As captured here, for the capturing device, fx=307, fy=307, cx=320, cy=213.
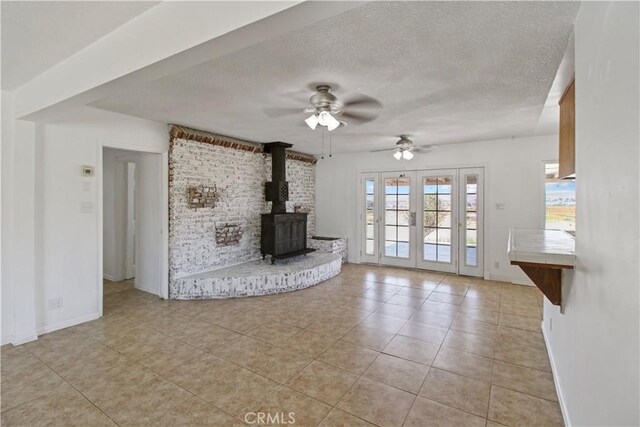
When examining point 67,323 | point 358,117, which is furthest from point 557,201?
point 67,323

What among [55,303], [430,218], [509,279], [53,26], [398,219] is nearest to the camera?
[53,26]

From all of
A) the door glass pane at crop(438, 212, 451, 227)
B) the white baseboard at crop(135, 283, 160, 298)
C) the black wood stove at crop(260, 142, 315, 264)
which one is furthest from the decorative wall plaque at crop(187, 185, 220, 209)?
the door glass pane at crop(438, 212, 451, 227)

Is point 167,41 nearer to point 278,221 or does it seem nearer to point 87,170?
point 87,170

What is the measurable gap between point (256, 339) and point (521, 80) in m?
3.57

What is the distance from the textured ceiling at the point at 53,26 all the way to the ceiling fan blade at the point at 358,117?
2.29 metres

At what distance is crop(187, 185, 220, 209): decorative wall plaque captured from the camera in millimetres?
4582

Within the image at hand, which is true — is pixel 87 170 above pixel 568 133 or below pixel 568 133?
below

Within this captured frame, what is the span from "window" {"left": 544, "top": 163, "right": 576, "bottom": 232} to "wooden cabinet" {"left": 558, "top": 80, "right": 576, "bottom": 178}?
2.93 meters

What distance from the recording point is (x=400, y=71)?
2.58m

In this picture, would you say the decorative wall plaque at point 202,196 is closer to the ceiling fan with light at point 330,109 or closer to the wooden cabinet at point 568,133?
the ceiling fan with light at point 330,109

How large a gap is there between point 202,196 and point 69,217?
5.35ft

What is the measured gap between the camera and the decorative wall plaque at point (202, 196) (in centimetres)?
458

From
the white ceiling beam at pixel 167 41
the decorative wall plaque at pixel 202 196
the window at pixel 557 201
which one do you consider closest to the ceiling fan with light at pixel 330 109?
the white ceiling beam at pixel 167 41
